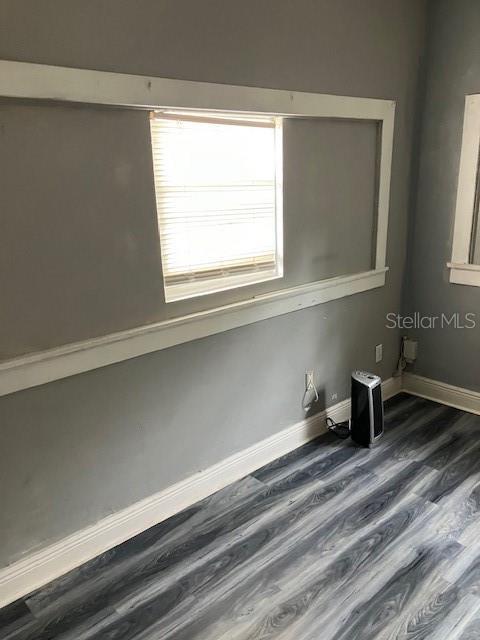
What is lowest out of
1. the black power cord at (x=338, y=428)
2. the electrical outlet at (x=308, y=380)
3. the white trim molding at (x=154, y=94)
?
the black power cord at (x=338, y=428)

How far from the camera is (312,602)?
68.7 inches

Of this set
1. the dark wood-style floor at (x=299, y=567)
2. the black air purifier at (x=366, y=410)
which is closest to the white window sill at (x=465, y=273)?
the black air purifier at (x=366, y=410)

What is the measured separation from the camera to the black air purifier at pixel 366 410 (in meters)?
2.64

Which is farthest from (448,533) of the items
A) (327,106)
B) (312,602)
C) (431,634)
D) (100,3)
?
(100,3)

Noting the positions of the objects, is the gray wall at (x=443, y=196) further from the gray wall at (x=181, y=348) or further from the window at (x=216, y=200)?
the window at (x=216, y=200)

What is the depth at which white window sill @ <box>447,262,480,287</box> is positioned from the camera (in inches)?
112

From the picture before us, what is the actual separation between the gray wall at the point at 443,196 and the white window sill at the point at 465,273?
3cm

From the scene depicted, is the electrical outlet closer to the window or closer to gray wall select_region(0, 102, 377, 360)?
the window

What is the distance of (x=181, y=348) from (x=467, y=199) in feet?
6.21

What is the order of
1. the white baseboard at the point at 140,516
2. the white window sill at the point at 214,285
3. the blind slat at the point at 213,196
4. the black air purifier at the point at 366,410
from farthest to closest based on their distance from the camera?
1. the black air purifier at the point at 366,410
2. the white window sill at the point at 214,285
3. the blind slat at the point at 213,196
4. the white baseboard at the point at 140,516

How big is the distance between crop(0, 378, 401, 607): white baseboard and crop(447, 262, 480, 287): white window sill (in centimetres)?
116

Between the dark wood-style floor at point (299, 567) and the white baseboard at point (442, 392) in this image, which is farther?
the white baseboard at point (442, 392)

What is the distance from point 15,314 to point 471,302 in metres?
2.51

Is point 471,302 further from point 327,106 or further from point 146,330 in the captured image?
point 146,330
